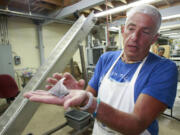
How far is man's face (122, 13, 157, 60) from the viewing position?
65 centimetres

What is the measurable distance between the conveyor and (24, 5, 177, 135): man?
606 mm

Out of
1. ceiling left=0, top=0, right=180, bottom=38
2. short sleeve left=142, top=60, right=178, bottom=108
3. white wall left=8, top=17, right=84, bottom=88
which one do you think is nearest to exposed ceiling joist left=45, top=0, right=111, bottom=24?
ceiling left=0, top=0, right=180, bottom=38

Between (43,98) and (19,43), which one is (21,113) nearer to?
(43,98)

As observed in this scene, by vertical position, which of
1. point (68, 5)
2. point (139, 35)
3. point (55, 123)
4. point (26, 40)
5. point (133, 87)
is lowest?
point (55, 123)

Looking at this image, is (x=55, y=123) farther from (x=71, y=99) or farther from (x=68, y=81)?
(x=71, y=99)

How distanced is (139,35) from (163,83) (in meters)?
0.30

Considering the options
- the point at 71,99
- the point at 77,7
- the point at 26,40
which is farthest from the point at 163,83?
the point at 26,40

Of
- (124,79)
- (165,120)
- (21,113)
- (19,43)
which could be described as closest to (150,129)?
(124,79)

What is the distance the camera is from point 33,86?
1.21m

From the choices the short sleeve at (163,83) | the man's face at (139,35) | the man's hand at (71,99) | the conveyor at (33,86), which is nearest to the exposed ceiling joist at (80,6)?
the conveyor at (33,86)

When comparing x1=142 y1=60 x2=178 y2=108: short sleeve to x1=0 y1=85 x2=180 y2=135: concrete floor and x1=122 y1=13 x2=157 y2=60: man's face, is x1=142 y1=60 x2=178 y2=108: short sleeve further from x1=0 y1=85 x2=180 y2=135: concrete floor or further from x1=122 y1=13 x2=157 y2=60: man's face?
x1=0 y1=85 x2=180 y2=135: concrete floor

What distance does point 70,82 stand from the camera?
2.10 feet

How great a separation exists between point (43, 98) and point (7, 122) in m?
0.75

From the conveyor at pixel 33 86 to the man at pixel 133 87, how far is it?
0.61 metres
